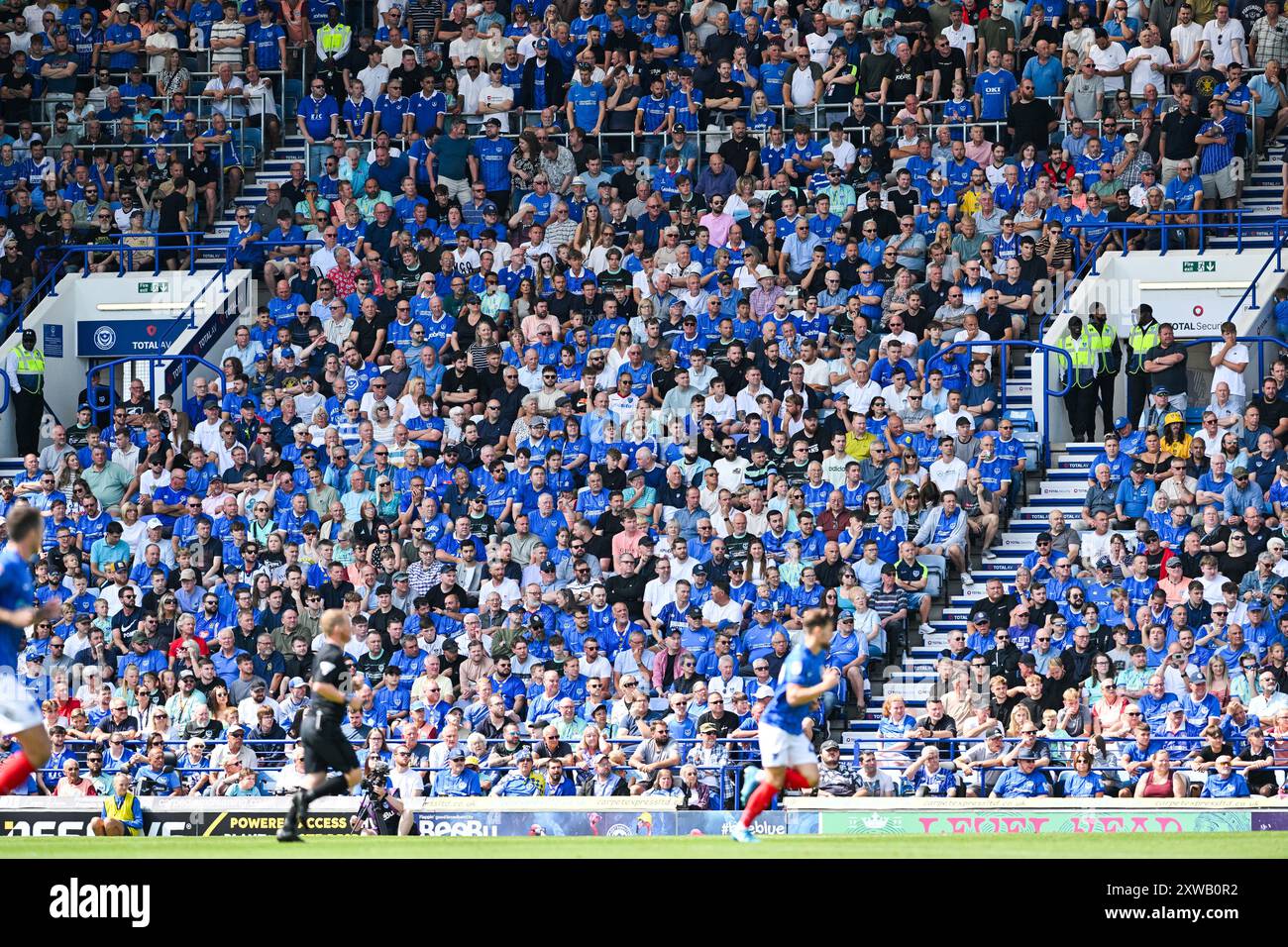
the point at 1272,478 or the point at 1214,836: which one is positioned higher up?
the point at 1272,478

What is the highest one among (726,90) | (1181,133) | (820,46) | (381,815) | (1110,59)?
(820,46)

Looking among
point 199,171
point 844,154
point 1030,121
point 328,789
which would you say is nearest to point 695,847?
point 328,789

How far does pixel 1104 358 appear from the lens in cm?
2562

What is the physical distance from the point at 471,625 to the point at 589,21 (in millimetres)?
11053

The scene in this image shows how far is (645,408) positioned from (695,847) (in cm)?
1028

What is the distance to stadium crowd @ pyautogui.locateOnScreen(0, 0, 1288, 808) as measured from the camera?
22.0m

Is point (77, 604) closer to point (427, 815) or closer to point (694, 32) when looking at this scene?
point (427, 815)

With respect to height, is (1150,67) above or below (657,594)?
above

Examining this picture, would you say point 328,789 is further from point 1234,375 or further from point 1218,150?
point 1218,150

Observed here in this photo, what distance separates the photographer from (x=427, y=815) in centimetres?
2102

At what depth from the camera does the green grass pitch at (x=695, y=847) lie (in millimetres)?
15242

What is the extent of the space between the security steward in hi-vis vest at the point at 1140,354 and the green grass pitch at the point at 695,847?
8.81m

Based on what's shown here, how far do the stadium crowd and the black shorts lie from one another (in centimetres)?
660
